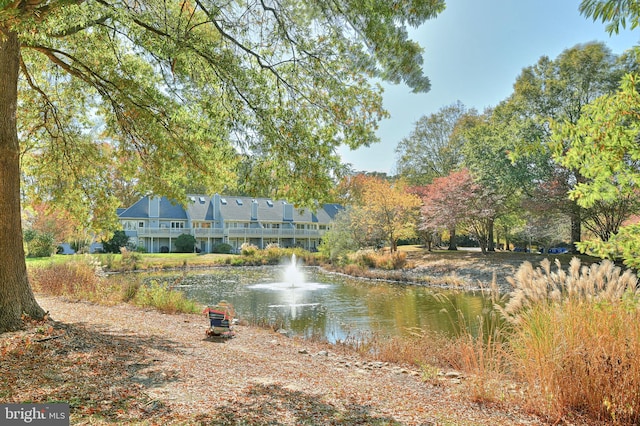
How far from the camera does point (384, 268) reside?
2800cm

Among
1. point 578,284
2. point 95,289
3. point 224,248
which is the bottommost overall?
point 95,289

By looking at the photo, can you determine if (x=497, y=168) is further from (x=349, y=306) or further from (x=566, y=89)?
(x=349, y=306)

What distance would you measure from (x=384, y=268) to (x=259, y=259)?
38.7ft

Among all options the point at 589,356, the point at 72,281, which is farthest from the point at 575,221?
the point at 72,281

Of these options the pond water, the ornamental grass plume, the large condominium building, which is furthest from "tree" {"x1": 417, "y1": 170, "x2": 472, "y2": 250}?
the ornamental grass plume

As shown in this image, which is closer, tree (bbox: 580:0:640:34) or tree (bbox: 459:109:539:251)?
tree (bbox: 580:0:640:34)

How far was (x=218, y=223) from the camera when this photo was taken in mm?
47000

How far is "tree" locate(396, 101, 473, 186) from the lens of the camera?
35.8 metres

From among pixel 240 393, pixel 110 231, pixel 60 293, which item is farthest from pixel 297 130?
pixel 60 293

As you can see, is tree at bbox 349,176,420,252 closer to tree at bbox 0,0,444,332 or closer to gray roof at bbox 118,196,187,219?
gray roof at bbox 118,196,187,219

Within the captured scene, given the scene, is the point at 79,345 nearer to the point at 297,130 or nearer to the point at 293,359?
the point at 293,359

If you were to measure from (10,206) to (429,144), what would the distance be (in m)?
34.0

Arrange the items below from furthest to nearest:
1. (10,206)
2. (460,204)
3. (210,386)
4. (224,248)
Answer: (224,248) < (460,204) < (10,206) < (210,386)

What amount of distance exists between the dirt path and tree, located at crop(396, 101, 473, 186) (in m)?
30.9
